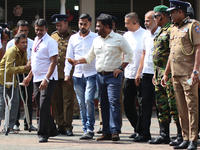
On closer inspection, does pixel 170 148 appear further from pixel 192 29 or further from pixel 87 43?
pixel 87 43

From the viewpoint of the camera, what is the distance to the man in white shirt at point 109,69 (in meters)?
7.05

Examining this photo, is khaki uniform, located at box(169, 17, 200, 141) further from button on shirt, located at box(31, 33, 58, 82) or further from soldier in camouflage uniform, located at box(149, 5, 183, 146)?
button on shirt, located at box(31, 33, 58, 82)

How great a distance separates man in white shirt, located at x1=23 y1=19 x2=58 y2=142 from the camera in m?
6.96

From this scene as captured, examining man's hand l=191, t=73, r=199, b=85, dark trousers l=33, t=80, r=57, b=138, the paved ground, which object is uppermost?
man's hand l=191, t=73, r=199, b=85

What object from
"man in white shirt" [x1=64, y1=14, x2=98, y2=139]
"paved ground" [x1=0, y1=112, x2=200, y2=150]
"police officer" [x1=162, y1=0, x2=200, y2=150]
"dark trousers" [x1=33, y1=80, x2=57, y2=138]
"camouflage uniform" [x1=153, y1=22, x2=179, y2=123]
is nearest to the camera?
"police officer" [x1=162, y1=0, x2=200, y2=150]

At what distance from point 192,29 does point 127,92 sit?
2.17m

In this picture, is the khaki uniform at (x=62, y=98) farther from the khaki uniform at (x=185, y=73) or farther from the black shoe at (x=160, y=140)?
the khaki uniform at (x=185, y=73)

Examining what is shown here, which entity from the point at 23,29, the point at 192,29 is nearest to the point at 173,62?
the point at 192,29

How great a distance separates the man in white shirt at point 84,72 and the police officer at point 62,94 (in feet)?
1.23

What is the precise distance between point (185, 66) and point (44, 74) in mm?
2548

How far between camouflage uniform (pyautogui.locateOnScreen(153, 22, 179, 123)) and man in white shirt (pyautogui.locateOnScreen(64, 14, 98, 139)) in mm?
1387

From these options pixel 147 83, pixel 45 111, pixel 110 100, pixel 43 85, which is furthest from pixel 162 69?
pixel 45 111

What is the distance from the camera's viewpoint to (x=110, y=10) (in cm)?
1388

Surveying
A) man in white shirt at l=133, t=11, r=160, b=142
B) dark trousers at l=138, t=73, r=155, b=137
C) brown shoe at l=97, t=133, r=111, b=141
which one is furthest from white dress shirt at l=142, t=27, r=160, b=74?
brown shoe at l=97, t=133, r=111, b=141
